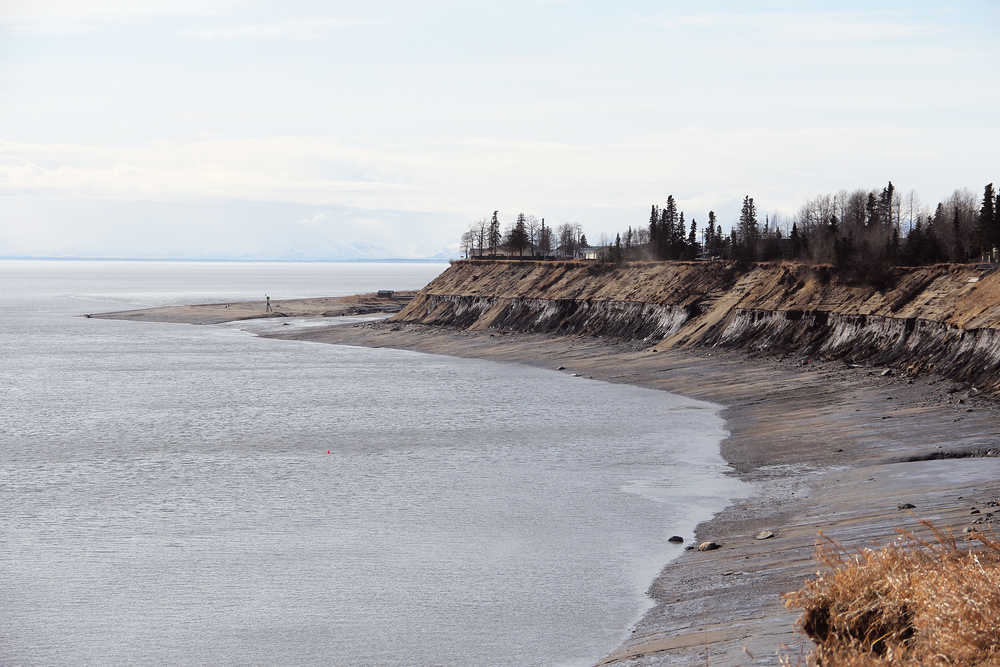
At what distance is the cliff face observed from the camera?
49562 mm

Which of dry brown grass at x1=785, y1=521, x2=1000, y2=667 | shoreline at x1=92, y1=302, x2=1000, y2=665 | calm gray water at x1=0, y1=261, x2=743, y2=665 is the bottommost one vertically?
calm gray water at x1=0, y1=261, x2=743, y2=665

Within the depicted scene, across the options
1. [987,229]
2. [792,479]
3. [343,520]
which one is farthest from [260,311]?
[792,479]

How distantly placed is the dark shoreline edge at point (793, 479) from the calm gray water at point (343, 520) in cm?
114

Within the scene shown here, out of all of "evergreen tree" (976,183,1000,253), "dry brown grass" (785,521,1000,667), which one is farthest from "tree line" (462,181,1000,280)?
"dry brown grass" (785,521,1000,667)

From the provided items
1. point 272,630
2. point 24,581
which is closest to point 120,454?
point 24,581

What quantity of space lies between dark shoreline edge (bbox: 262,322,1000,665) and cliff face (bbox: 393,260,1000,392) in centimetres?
269

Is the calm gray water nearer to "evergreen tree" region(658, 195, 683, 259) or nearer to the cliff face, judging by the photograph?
the cliff face

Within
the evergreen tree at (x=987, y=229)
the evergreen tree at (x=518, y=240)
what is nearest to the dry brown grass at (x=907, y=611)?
the evergreen tree at (x=987, y=229)

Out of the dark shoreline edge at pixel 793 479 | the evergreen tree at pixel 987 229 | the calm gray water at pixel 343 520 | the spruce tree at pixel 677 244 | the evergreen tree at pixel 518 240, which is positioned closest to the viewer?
the dark shoreline edge at pixel 793 479

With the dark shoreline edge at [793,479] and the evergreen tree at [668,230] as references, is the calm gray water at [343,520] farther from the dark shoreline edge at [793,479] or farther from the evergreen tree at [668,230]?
the evergreen tree at [668,230]

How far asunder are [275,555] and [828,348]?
42.7 metres

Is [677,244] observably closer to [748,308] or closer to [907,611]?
[748,308]

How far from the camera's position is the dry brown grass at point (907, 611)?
1069 cm

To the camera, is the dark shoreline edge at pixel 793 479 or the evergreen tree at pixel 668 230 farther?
the evergreen tree at pixel 668 230
